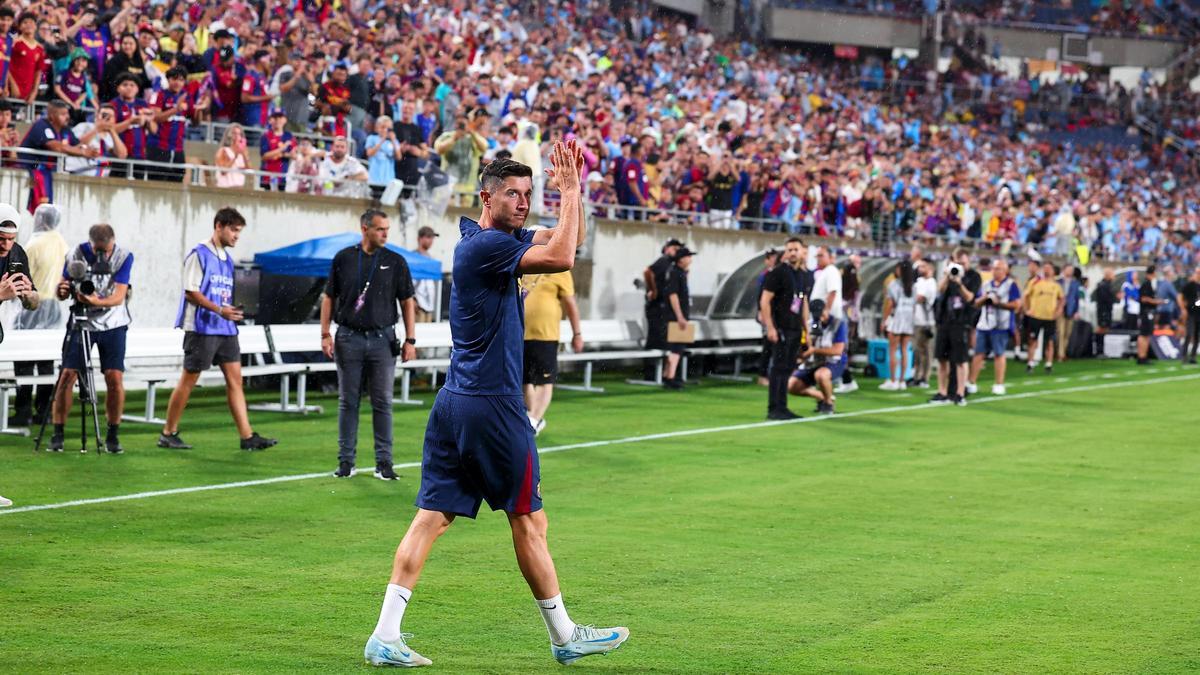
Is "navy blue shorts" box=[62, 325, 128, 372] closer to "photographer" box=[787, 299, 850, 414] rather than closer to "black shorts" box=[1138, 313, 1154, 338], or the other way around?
"photographer" box=[787, 299, 850, 414]

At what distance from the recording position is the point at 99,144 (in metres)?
19.0

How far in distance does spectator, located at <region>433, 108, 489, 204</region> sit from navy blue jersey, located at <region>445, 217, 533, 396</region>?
1624 centimetres

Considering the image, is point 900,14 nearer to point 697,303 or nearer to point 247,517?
point 697,303

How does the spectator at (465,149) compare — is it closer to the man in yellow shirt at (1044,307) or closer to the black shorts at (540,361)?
the black shorts at (540,361)

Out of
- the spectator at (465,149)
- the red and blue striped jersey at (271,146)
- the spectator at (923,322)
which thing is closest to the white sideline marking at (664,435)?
the spectator at (923,322)

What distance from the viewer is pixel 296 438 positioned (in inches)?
596

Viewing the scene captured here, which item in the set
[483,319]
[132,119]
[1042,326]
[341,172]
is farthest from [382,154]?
[483,319]

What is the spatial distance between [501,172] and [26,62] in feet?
46.0

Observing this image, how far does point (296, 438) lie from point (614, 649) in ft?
28.5

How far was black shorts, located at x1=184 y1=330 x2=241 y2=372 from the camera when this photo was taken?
542 inches

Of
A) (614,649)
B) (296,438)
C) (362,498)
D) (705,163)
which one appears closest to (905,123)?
(705,163)

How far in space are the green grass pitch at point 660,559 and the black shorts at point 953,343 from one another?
A: 4.67 m

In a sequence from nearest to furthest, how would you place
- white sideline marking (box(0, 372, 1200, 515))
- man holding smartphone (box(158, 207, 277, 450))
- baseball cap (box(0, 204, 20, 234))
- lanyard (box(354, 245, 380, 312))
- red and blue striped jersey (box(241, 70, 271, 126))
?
baseball cap (box(0, 204, 20, 234))
white sideline marking (box(0, 372, 1200, 515))
lanyard (box(354, 245, 380, 312))
man holding smartphone (box(158, 207, 277, 450))
red and blue striped jersey (box(241, 70, 271, 126))

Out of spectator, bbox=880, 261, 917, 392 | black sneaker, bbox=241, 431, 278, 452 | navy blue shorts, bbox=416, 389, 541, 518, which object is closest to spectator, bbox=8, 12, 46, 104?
black sneaker, bbox=241, 431, 278, 452
